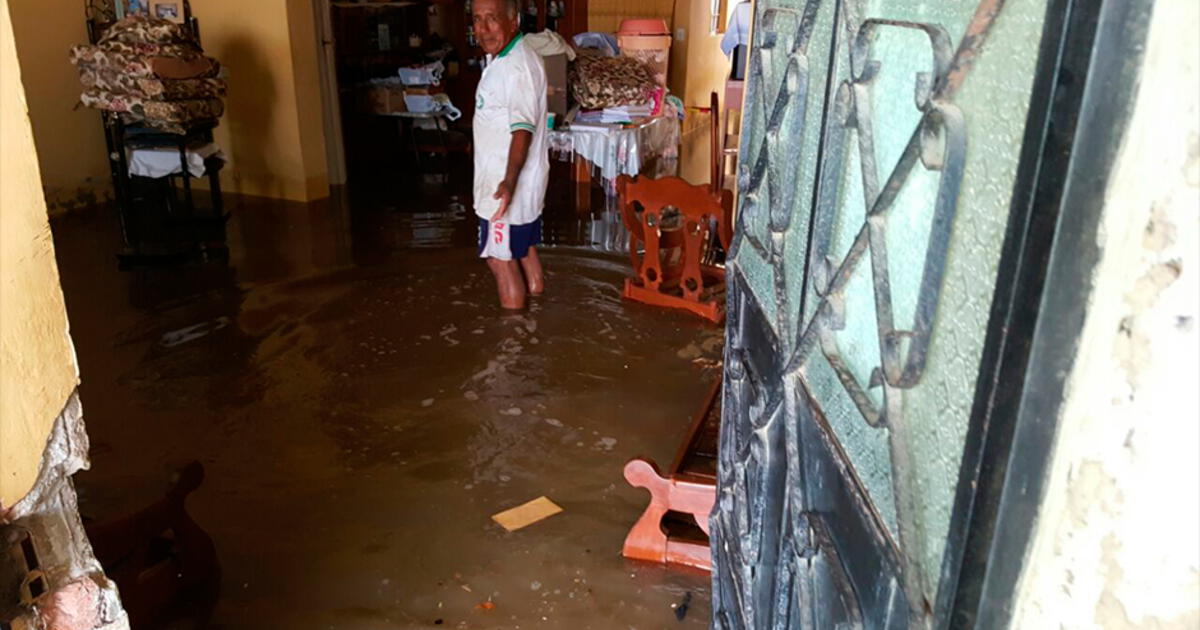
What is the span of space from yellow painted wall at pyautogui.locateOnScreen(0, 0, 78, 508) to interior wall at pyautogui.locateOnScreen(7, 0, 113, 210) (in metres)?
5.68

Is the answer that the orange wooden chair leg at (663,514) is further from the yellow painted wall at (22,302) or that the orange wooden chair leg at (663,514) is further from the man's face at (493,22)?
the man's face at (493,22)

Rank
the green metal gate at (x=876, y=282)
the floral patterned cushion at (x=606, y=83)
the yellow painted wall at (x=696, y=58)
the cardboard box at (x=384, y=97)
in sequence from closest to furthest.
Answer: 1. the green metal gate at (x=876, y=282)
2. the floral patterned cushion at (x=606, y=83)
3. the cardboard box at (x=384, y=97)
4. the yellow painted wall at (x=696, y=58)

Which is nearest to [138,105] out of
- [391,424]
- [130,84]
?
[130,84]

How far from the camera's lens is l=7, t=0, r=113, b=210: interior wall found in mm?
5699

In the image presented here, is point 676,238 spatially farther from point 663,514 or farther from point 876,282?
point 876,282

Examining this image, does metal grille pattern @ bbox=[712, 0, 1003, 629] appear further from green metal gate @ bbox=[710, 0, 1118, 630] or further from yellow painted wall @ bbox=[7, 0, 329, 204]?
yellow painted wall @ bbox=[7, 0, 329, 204]

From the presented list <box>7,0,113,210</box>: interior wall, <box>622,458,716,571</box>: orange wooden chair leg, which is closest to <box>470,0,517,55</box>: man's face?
<box>622,458,716,571</box>: orange wooden chair leg

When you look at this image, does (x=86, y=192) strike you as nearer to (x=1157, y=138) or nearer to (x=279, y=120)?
(x=279, y=120)

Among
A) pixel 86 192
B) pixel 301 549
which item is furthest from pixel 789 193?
pixel 86 192

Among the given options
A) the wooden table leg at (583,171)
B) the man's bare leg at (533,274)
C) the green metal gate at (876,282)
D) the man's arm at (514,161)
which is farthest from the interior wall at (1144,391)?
the wooden table leg at (583,171)

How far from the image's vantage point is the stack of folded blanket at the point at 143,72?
5.09 meters

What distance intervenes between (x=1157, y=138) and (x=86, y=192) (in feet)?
23.4

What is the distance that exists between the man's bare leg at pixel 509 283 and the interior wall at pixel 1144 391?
3.65m

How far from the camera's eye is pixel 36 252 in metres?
0.97
